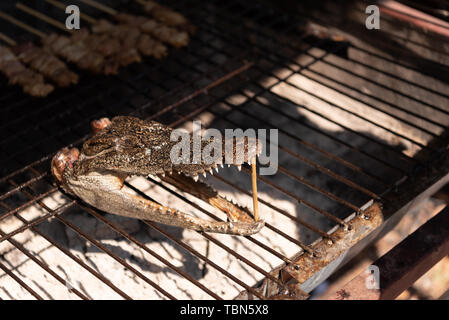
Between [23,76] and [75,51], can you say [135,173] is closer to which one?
[23,76]

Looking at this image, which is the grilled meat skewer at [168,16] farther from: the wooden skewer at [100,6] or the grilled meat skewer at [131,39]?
the wooden skewer at [100,6]

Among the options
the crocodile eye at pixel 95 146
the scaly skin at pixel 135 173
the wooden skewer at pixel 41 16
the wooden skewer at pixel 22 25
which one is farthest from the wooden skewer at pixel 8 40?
the crocodile eye at pixel 95 146

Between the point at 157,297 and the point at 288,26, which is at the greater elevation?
the point at 288,26

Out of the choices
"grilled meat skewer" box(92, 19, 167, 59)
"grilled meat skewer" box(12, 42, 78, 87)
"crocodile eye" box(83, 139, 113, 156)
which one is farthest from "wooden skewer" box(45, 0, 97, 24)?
"crocodile eye" box(83, 139, 113, 156)

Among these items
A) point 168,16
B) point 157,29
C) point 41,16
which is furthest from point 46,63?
point 168,16

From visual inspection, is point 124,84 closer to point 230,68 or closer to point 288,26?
point 230,68
